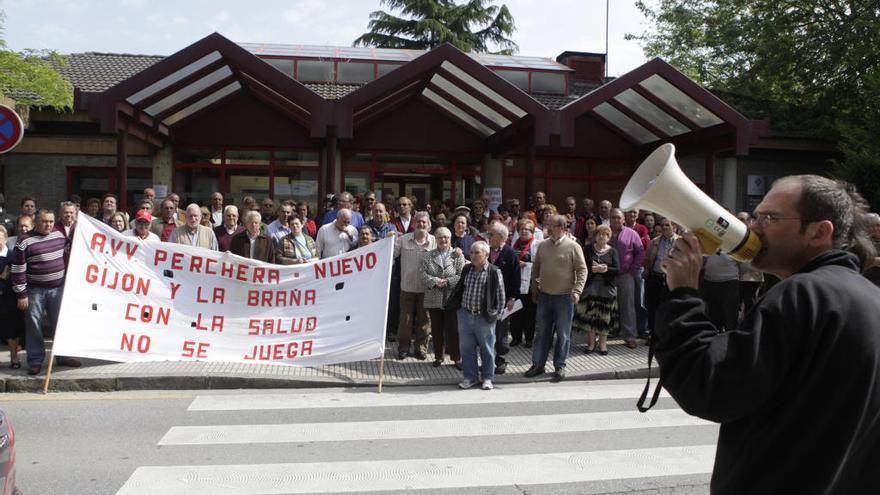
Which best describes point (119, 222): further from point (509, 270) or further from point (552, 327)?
point (552, 327)

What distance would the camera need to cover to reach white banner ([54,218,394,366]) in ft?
29.2

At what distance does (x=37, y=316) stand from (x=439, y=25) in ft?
117

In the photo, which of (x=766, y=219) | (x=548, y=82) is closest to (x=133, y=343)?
(x=766, y=219)

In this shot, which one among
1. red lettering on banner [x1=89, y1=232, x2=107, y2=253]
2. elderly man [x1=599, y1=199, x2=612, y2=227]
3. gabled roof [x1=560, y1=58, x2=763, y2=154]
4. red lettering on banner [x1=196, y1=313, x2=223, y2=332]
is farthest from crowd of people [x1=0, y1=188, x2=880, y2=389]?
gabled roof [x1=560, y1=58, x2=763, y2=154]

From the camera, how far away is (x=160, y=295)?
9.27 meters

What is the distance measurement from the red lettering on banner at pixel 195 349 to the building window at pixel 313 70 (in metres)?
12.5

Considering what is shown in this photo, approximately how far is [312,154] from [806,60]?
14548 mm

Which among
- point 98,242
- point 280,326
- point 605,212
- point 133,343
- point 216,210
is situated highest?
point 605,212

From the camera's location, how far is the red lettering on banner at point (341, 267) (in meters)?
9.62

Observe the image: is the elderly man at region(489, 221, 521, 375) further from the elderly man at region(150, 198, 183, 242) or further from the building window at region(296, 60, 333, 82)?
the building window at region(296, 60, 333, 82)

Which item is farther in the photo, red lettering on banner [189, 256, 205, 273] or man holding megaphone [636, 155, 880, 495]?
red lettering on banner [189, 256, 205, 273]

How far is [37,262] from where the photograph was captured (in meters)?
9.16

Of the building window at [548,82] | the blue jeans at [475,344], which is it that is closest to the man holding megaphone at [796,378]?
the blue jeans at [475,344]

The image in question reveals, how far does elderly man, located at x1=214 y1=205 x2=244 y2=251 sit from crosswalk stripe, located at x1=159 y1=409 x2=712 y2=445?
15.0 feet
